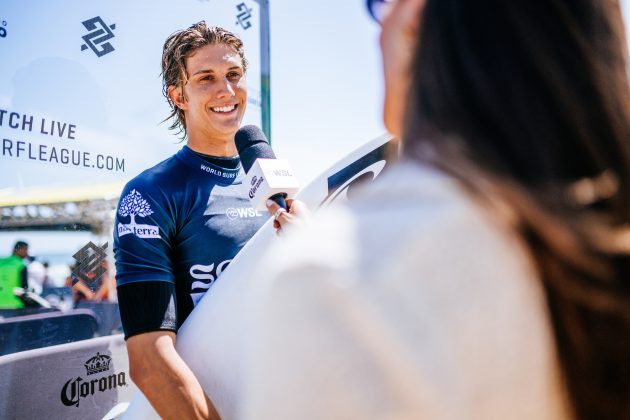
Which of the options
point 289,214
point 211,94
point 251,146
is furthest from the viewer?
point 211,94

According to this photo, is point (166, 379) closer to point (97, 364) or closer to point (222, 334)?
point (222, 334)

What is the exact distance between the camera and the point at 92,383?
2164 mm

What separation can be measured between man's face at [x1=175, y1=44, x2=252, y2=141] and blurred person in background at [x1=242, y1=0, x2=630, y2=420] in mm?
1626

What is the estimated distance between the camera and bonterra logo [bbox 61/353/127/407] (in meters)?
2.07

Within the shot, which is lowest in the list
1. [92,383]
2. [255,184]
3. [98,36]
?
[92,383]

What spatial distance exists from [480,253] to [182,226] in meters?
1.46

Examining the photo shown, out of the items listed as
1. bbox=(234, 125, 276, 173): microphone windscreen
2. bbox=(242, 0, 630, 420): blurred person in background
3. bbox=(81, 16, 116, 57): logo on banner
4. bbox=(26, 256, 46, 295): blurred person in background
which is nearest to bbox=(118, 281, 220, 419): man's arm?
bbox=(234, 125, 276, 173): microphone windscreen

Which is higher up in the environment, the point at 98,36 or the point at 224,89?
the point at 98,36

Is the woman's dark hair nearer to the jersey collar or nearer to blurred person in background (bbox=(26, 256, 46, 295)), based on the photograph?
the jersey collar

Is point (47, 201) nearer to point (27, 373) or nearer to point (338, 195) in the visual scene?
point (27, 373)

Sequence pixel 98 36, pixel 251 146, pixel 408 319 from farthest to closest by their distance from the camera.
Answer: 1. pixel 98 36
2. pixel 251 146
3. pixel 408 319

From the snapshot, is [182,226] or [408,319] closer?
[408,319]

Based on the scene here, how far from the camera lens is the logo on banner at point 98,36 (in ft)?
7.04

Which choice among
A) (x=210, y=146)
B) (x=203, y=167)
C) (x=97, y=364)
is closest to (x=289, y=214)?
(x=203, y=167)
